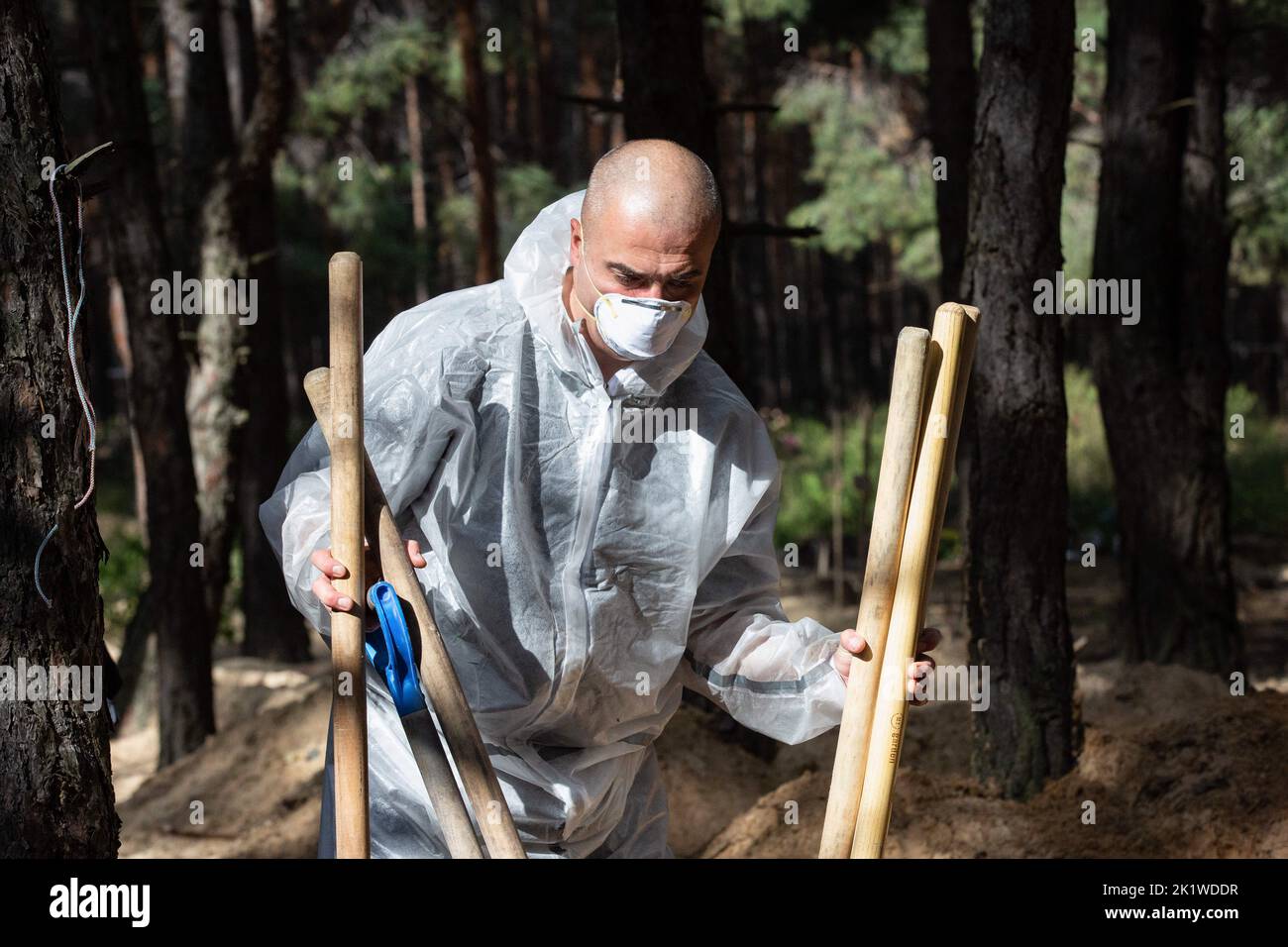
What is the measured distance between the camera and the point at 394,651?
244 cm

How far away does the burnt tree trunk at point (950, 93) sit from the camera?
9266mm

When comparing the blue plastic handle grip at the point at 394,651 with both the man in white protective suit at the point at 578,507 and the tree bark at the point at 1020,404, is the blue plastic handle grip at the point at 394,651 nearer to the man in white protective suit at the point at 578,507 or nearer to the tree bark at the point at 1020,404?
the man in white protective suit at the point at 578,507

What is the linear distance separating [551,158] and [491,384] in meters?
26.4

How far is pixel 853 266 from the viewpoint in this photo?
38375mm

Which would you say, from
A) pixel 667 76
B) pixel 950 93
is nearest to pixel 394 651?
pixel 667 76

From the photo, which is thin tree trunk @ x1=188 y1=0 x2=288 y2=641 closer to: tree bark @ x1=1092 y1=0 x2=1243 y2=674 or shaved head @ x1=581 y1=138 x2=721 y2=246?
tree bark @ x1=1092 y1=0 x2=1243 y2=674

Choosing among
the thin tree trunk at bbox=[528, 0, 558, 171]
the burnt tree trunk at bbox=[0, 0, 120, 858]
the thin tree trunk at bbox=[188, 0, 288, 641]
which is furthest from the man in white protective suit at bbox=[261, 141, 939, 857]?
the thin tree trunk at bbox=[528, 0, 558, 171]

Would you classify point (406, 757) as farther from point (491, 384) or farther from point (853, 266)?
point (853, 266)

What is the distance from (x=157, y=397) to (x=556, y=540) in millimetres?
5679

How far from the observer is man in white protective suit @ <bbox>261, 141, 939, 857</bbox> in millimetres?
2715

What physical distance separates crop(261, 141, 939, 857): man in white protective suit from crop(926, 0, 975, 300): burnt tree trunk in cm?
652

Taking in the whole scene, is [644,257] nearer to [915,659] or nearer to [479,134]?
[915,659]
